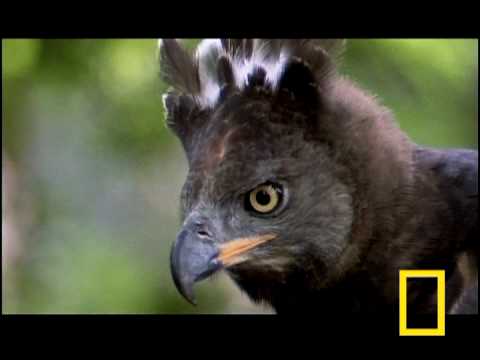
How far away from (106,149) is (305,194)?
290 cm

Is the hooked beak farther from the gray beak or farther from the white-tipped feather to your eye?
the white-tipped feather

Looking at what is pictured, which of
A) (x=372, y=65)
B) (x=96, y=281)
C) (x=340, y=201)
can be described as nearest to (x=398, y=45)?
(x=372, y=65)

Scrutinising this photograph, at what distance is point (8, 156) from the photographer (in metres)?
6.33

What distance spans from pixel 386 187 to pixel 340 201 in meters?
0.22

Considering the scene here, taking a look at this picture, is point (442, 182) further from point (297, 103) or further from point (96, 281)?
point (96, 281)

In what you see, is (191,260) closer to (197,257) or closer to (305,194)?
(197,257)

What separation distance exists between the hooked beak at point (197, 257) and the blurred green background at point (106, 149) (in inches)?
60.8

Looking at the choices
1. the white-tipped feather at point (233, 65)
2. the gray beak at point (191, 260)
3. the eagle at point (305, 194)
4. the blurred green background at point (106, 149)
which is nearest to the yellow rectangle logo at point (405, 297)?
the eagle at point (305, 194)

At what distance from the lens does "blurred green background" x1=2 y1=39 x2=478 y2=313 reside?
5449 millimetres

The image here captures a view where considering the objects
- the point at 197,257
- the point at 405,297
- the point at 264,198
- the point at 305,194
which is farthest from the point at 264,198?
the point at 405,297

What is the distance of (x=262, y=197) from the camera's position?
12.3 feet

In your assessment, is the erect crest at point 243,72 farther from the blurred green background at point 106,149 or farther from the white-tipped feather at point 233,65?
the blurred green background at point 106,149

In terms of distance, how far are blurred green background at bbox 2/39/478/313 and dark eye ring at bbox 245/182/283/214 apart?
1.38m

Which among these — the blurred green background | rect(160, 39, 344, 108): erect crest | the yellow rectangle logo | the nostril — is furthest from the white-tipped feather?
the yellow rectangle logo
